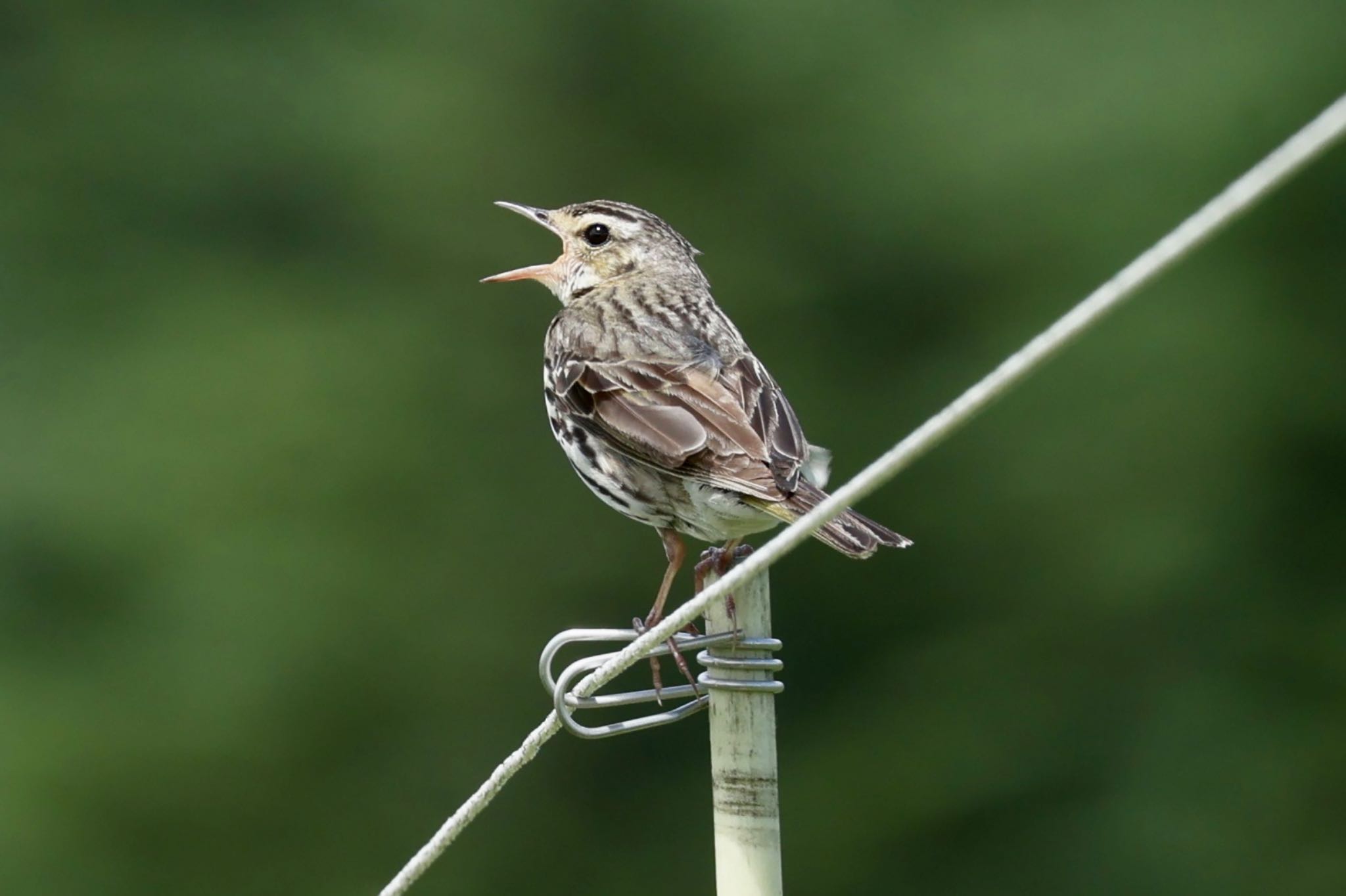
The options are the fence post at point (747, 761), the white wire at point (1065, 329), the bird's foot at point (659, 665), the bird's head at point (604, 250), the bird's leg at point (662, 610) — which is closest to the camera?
the white wire at point (1065, 329)

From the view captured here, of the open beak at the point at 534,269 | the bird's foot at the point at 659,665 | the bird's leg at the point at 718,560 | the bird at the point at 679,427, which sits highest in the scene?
the open beak at the point at 534,269

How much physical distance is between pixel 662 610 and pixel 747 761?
1.83 meters

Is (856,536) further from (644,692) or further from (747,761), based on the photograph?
(747,761)

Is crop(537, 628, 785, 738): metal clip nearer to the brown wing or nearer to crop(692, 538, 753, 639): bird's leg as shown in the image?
crop(692, 538, 753, 639): bird's leg

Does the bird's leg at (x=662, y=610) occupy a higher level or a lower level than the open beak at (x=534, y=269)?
lower

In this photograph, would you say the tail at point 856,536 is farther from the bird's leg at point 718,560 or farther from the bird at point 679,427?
the bird's leg at point 718,560

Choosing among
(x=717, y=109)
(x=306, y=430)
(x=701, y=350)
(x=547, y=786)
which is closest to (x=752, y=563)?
(x=701, y=350)

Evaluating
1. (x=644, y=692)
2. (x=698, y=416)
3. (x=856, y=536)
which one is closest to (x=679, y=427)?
(x=698, y=416)

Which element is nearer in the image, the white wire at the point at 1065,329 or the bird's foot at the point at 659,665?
the white wire at the point at 1065,329

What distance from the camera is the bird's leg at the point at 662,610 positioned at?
Answer: 4.44 meters

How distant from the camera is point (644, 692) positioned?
13.1 feet

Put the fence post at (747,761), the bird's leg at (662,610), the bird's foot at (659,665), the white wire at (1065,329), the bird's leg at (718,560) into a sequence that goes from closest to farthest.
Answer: the white wire at (1065,329) → the fence post at (747,761) → the bird's foot at (659,665) → the bird's leg at (662,610) → the bird's leg at (718,560)

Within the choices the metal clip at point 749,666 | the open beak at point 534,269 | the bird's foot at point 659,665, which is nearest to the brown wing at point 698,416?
the bird's foot at point 659,665

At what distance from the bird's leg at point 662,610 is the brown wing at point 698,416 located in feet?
0.91
